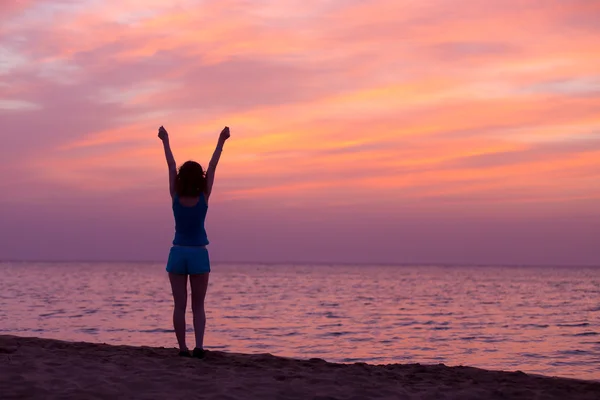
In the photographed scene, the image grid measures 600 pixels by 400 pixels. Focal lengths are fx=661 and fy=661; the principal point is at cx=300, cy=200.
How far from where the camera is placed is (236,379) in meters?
7.04

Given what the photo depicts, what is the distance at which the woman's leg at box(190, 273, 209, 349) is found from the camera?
818 centimetres

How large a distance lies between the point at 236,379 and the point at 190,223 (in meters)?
2.07

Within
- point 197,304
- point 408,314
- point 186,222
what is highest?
point 186,222

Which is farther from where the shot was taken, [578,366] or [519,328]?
[519,328]

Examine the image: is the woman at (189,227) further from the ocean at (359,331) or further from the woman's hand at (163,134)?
the ocean at (359,331)

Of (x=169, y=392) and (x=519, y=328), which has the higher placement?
(x=169, y=392)

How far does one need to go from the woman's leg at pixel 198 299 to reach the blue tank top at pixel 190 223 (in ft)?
1.42

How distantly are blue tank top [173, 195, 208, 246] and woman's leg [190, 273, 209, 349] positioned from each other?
43cm

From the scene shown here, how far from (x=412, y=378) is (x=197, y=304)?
9.19 ft

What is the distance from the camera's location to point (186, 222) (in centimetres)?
812

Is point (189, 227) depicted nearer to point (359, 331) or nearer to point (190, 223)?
point (190, 223)

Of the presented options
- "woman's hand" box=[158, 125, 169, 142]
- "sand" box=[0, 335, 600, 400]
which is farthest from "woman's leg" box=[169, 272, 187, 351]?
"woman's hand" box=[158, 125, 169, 142]

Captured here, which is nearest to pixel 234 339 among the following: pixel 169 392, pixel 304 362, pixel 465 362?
pixel 465 362

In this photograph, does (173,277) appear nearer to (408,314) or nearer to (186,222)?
(186,222)
